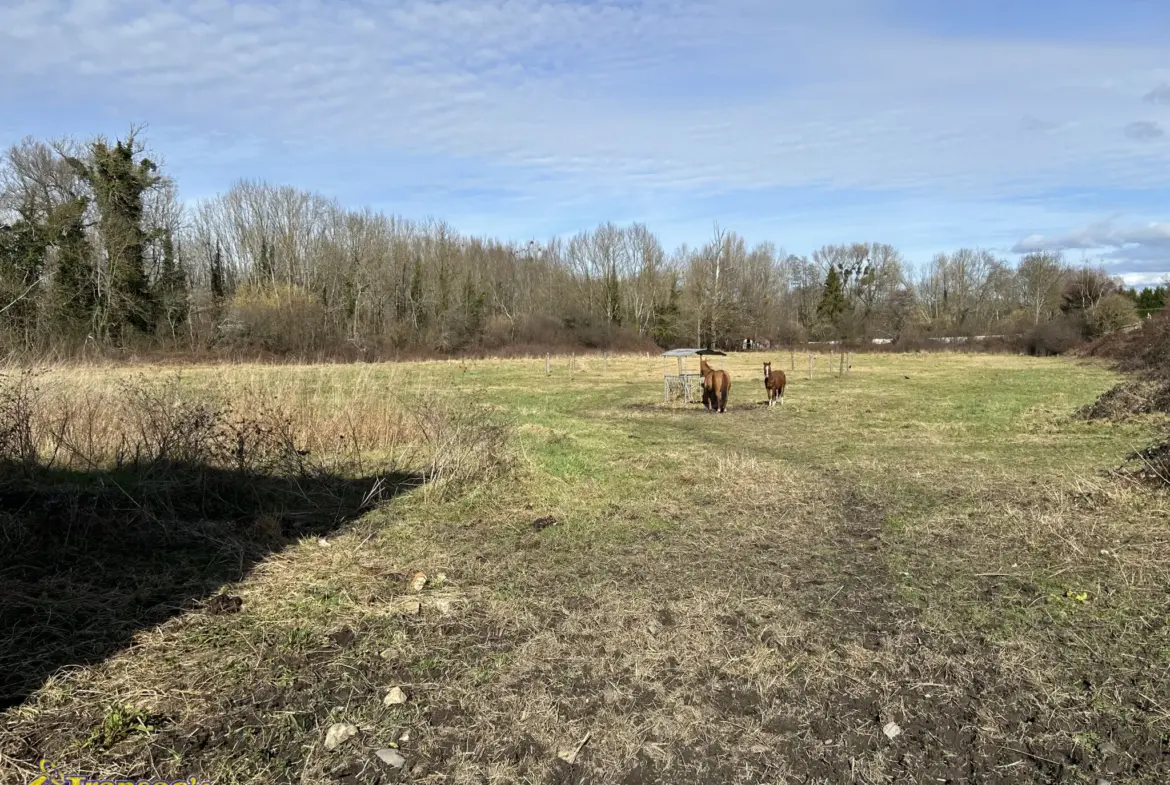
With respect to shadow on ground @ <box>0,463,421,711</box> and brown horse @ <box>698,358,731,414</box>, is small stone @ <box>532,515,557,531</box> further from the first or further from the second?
brown horse @ <box>698,358,731,414</box>

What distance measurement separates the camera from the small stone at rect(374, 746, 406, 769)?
8.83 ft

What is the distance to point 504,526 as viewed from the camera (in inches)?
239

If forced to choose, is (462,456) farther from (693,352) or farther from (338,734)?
(693,352)

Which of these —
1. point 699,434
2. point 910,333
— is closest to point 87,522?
point 699,434

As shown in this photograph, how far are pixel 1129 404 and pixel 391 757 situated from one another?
14.8m

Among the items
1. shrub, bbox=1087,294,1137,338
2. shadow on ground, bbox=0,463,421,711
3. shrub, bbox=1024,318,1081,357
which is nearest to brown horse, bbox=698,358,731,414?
shadow on ground, bbox=0,463,421,711

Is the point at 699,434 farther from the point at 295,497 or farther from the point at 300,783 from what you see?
the point at 300,783

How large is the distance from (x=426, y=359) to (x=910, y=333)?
44.0 metres

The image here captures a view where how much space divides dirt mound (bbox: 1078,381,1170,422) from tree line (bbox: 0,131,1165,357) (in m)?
20.4

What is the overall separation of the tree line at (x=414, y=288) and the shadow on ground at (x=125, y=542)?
33.7 feet

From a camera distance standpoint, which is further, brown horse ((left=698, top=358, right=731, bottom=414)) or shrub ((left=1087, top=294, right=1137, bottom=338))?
shrub ((left=1087, top=294, right=1137, bottom=338))

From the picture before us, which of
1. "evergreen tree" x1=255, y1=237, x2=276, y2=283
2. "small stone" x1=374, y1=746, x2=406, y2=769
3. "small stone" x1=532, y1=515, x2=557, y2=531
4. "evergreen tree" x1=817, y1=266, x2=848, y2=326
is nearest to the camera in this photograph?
"small stone" x1=374, y1=746, x2=406, y2=769

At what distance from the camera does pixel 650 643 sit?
146 inches

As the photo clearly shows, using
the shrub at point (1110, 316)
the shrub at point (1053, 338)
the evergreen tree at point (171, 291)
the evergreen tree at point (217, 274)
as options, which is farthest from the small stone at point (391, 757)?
the shrub at point (1110, 316)
